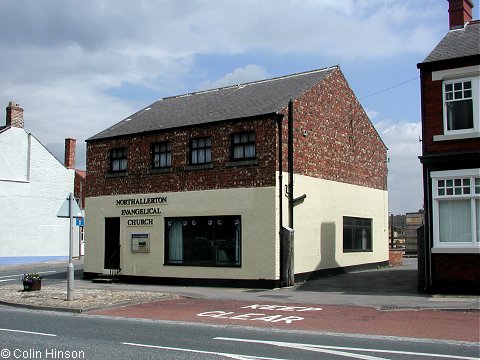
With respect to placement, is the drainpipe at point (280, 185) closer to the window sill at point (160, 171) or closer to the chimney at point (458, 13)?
the window sill at point (160, 171)

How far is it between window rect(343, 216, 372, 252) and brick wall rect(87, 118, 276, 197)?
6.36 metres

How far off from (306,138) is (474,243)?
8156 mm

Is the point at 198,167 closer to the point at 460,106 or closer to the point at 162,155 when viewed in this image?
the point at 162,155

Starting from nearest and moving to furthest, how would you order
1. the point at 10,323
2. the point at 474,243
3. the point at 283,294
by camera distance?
the point at 10,323
the point at 474,243
the point at 283,294

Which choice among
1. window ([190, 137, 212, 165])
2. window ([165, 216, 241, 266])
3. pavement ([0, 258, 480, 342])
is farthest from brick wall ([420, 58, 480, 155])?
window ([190, 137, 212, 165])

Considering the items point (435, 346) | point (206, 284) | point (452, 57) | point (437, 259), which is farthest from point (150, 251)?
point (435, 346)

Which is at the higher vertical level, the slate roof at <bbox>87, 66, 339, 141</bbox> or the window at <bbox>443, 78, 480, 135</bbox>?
the slate roof at <bbox>87, 66, 339, 141</bbox>

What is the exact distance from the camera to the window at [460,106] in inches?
649

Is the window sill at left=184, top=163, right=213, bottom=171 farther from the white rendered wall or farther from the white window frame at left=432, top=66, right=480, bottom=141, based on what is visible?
the white rendered wall

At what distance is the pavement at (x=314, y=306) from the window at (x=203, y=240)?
1240 millimetres

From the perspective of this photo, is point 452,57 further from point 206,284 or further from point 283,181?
point 206,284

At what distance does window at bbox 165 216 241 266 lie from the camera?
21.1 m

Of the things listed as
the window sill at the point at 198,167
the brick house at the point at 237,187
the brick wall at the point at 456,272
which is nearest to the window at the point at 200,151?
the brick house at the point at 237,187

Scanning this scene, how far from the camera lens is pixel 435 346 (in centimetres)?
967
